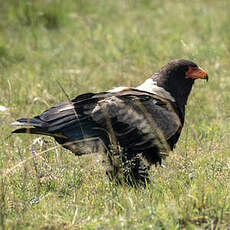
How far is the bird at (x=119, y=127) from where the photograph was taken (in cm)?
442

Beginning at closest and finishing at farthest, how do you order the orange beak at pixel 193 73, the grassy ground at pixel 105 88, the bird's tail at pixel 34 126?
the grassy ground at pixel 105 88, the bird's tail at pixel 34 126, the orange beak at pixel 193 73

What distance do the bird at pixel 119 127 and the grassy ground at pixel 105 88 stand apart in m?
0.16

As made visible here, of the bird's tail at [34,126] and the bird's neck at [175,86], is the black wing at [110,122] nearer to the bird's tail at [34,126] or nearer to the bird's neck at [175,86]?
the bird's tail at [34,126]

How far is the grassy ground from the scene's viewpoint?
351 centimetres

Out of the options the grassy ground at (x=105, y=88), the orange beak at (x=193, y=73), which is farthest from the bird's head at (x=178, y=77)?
the grassy ground at (x=105, y=88)

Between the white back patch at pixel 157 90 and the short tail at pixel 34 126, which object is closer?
the short tail at pixel 34 126

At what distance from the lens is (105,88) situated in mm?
6945

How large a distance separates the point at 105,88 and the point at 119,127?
250 cm

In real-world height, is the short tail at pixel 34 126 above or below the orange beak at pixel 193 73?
below

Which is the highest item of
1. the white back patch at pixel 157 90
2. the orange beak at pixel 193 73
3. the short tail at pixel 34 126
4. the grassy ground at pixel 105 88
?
the orange beak at pixel 193 73

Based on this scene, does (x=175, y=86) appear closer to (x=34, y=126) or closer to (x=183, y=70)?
(x=183, y=70)

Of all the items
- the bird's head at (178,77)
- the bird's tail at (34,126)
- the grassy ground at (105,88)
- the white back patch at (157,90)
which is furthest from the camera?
the bird's head at (178,77)

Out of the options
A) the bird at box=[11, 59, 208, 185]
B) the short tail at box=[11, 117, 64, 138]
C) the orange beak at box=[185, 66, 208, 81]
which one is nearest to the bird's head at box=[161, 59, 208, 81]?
the orange beak at box=[185, 66, 208, 81]

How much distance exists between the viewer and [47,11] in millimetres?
9328
